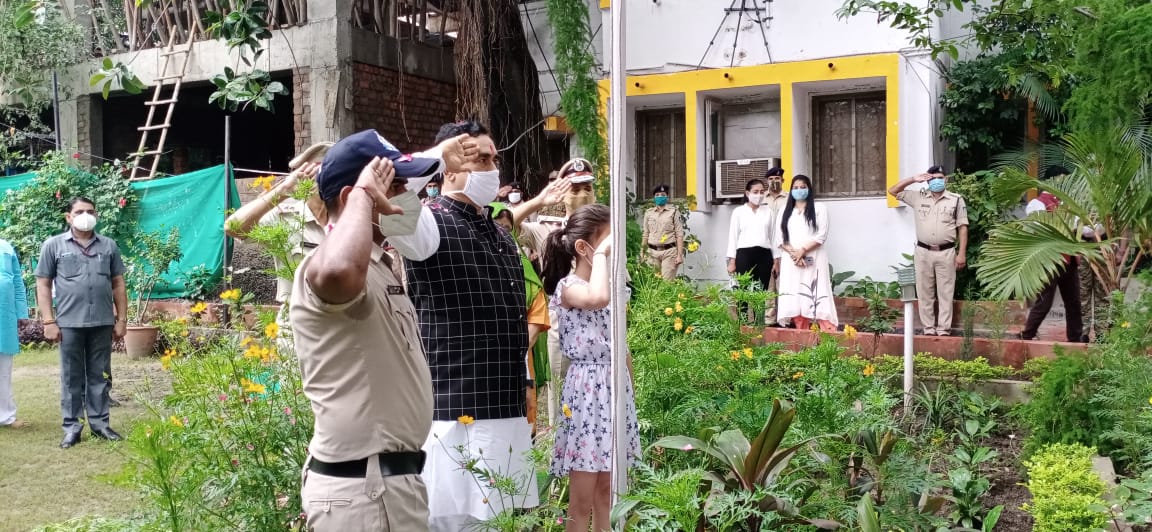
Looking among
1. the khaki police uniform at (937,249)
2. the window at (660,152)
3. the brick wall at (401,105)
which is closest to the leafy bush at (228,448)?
the khaki police uniform at (937,249)

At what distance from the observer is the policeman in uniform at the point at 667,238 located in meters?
11.0

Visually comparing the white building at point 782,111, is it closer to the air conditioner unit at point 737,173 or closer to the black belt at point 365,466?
the air conditioner unit at point 737,173

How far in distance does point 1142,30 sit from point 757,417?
320 cm

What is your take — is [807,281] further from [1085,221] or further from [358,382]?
[358,382]

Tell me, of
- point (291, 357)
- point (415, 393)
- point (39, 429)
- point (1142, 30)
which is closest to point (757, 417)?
point (291, 357)

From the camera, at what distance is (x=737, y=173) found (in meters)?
12.8

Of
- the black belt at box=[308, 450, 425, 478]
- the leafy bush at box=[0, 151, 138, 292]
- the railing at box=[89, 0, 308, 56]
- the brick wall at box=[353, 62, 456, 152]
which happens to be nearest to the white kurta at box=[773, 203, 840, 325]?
the brick wall at box=[353, 62, 456, 152]

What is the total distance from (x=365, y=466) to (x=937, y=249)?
27.1 feet

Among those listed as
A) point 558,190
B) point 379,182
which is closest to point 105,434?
point 558,190

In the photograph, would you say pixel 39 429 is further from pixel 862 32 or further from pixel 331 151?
pixel 862 32

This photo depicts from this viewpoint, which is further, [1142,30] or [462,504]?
[1142,30]

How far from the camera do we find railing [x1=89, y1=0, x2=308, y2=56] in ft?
42.7

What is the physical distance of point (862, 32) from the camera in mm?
11898

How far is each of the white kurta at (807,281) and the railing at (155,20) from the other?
6786mm
